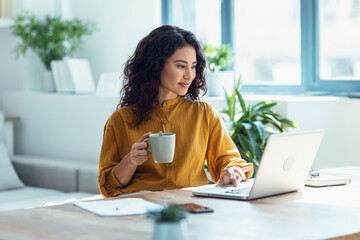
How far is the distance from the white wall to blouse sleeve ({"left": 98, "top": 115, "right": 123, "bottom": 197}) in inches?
90.4

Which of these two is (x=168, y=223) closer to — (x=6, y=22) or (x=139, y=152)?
(x=139, y=152)

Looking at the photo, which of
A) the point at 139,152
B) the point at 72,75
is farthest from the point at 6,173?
the point at 139,152

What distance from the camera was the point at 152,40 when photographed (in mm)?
2344

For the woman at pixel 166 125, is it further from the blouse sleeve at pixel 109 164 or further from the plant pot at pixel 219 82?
the plant pot at pixel 219 82

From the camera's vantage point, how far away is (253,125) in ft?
10.8

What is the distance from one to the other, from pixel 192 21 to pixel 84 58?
1018 millimetres

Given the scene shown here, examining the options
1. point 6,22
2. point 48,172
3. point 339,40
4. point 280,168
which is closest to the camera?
point 280,168

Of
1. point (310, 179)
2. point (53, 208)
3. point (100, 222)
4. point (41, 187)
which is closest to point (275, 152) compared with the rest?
point (310, 179)

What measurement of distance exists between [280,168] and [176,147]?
553 mm

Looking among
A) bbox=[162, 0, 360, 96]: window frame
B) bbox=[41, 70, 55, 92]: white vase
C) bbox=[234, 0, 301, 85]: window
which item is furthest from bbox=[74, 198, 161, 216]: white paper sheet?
bbox=[41, 70, 55, 92]: white vase

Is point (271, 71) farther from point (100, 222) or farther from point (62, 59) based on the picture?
point (100, 222)

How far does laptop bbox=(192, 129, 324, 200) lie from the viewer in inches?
68.9

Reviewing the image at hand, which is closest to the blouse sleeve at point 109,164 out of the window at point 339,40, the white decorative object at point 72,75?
the window at point 339,40

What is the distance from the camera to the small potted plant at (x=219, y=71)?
149 inches
